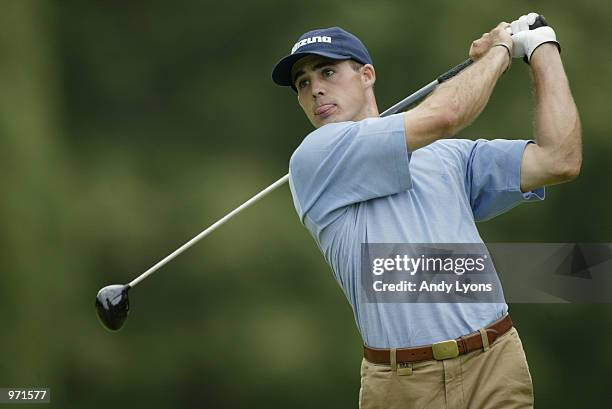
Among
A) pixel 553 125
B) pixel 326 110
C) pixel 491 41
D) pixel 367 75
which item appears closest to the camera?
pixel 553 125

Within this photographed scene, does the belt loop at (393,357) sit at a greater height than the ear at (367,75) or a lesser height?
lesser

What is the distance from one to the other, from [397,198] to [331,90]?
0.39m

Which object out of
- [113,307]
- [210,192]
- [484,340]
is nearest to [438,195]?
[484,340]

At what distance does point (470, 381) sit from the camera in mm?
2039

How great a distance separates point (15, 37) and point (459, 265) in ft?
9.14

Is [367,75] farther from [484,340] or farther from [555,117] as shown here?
[484,340]

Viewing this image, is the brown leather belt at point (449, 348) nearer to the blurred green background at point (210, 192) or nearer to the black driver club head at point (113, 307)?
the black driver club head at point (113, 307)

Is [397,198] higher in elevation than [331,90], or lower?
lower

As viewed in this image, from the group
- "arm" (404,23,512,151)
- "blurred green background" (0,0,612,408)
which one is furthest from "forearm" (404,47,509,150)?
"blurred green background" (0,0,612,408)

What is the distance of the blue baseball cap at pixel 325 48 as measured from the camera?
7.86ft

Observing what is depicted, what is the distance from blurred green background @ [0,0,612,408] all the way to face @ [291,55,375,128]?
2.08 m

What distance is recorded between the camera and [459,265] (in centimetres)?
212

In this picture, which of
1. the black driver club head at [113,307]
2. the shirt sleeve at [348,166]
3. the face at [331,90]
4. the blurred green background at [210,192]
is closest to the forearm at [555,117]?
the shirt sleeve at [348,166]

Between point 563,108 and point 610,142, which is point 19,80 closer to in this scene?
point 610,142
